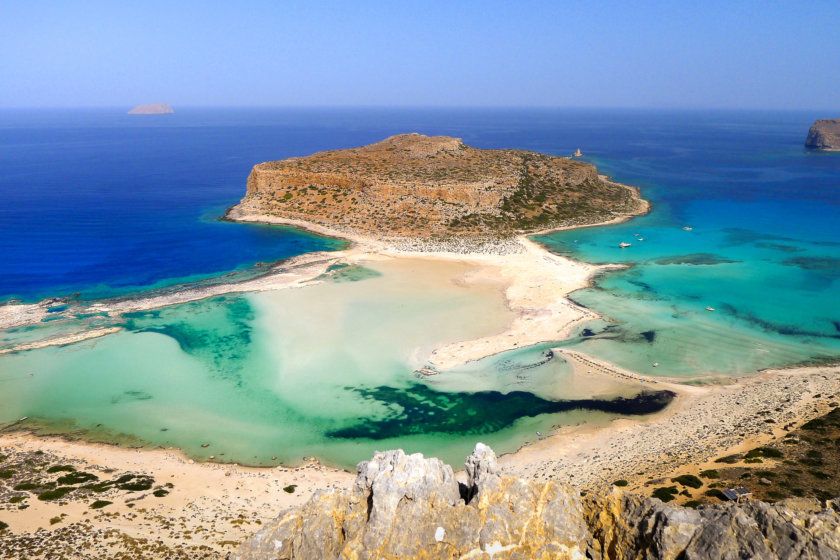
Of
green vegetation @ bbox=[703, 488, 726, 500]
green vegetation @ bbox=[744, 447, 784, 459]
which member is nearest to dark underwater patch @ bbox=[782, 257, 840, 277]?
green vegetation @ bbox=[744, 447, 784, 459]

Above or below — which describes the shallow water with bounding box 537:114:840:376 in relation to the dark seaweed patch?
above

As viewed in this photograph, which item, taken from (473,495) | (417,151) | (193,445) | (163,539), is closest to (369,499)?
(473,495)

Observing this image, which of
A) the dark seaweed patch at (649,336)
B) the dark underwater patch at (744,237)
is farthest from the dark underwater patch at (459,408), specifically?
the dark underwater patch at (744,237)

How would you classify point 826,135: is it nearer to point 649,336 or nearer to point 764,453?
point 649,336

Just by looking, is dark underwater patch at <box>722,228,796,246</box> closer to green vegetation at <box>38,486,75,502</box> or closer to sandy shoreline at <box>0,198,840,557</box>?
sandy shoreline at <box>0,198,840,557</box>

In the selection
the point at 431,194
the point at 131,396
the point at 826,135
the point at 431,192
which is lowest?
the point at 131,396

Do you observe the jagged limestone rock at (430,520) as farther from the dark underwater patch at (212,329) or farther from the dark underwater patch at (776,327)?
the dark underwater patch at (776,327)

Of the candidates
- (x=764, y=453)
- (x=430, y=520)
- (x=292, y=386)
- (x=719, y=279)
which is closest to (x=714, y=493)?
(x=764, y=453)
